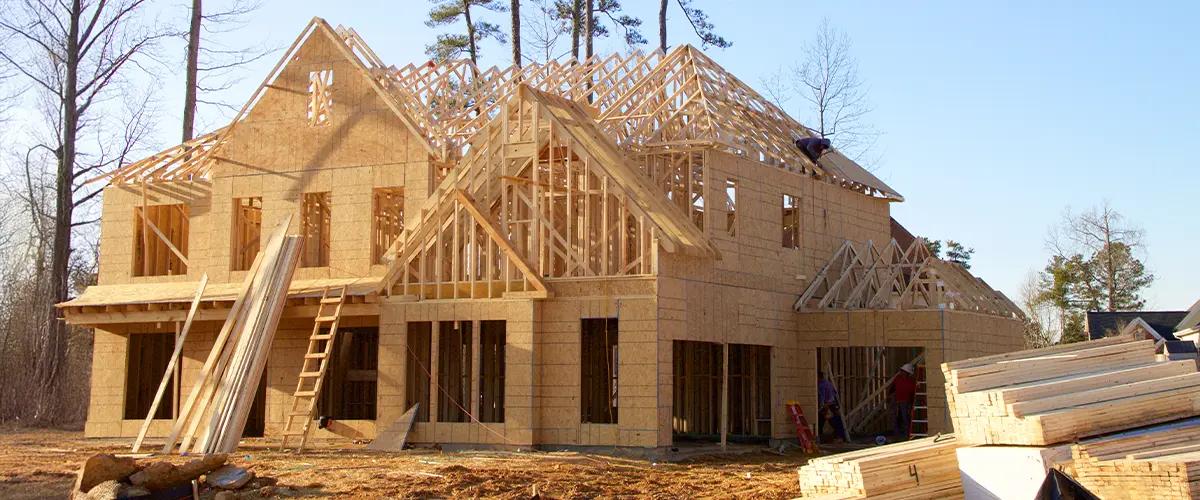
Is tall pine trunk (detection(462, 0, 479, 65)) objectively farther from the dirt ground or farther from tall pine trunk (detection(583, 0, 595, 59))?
the dirt ground

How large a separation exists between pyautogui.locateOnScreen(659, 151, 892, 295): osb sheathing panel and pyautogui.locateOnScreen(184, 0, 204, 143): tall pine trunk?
15.8 metres

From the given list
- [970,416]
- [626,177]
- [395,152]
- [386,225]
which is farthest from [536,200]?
[970,416]

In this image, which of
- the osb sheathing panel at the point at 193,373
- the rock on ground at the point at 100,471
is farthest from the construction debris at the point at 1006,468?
the osb sheathing panel at the point at 193,373

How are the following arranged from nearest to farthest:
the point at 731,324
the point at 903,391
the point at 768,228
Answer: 1. the point at 731,324
2. the point at 768,228
3. the point at 903,391

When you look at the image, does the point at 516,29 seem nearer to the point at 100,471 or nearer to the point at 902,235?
the point at 902,235

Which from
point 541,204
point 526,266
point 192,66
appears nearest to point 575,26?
point 192,66

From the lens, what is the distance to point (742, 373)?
22.1 metres

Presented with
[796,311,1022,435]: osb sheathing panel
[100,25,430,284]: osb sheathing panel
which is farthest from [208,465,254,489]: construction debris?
[796,311,1022,435]: osb sheathing panel

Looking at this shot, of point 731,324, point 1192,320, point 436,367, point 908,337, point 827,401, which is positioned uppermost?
point 1192,320

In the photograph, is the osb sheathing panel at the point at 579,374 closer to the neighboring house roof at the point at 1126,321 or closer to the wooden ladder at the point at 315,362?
the wooden ladder at the point at 315,362

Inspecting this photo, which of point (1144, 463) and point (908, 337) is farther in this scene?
point (908, 337)

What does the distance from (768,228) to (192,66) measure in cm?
1723

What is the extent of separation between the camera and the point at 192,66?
30750mm

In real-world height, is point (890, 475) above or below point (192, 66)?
below
